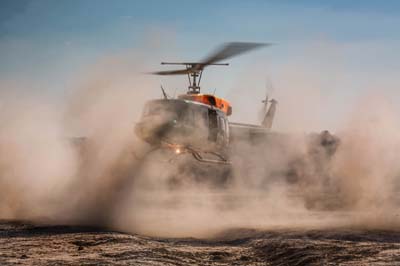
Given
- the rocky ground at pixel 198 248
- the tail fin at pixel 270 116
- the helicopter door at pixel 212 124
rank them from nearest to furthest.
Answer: the rocky ground at pixel 198 248 < the helicopter door at pixel 212 124 < the tail fin at pixel 270 116

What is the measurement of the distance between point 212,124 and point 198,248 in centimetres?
607

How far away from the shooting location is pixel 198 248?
1560cm

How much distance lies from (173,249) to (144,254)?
1308mm

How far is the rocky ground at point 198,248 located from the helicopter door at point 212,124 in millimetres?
3699

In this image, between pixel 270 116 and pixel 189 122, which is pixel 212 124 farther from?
pixel 270 116

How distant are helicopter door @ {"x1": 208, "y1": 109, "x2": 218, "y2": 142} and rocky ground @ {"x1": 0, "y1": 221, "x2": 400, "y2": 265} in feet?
12.1

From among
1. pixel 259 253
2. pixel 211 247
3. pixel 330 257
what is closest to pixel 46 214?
pixel 211 247

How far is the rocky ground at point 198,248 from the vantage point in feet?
42.9

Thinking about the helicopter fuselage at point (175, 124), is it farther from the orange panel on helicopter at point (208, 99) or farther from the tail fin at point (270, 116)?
the tail fin at point (270, 116)

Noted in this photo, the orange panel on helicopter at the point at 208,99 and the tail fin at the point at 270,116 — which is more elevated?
the tail fin at the point at 270,116

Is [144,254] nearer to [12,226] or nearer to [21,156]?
[12,226]

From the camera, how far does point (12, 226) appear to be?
19.3 meters

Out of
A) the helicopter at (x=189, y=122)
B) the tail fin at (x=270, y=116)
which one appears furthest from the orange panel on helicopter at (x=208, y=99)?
the tail fin at (x=270, y=116)

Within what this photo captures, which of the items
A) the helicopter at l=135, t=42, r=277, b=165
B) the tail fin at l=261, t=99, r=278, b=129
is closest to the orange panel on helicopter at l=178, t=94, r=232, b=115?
the helicopter at l=135, t=42, r=277, b=165
